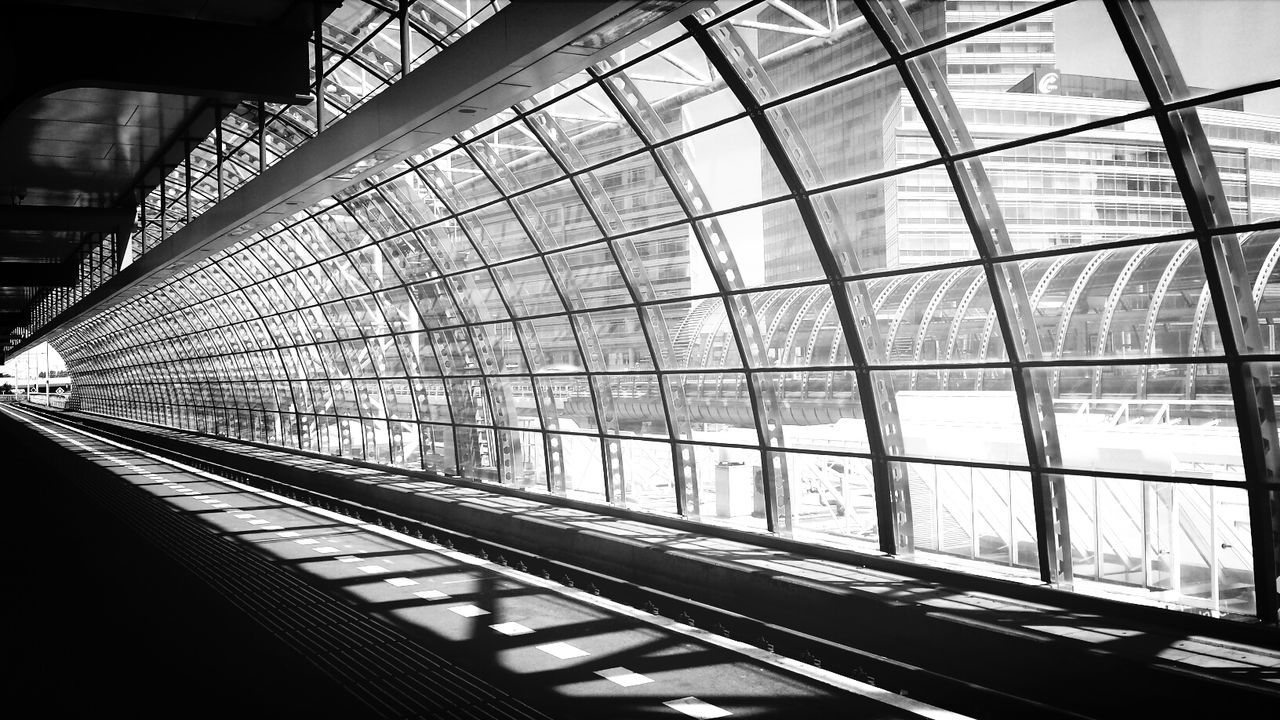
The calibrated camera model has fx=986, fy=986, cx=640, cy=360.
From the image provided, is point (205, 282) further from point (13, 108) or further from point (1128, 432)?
point (1128, 432)

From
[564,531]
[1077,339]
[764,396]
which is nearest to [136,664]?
[564,531]

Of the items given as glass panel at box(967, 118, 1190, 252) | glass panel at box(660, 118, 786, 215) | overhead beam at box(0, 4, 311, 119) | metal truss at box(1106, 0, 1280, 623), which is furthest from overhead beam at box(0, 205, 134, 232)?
metal truss at box(1106, 0, 1280, 623)

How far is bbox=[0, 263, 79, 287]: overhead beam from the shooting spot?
36938mm

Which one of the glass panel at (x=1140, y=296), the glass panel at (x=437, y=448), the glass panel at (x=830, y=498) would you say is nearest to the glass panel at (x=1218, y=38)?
the glass panel at (x=1140, y=296)

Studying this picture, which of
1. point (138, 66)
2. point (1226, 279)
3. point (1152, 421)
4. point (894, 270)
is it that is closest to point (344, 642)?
point (894, 270)

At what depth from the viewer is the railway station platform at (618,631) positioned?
870 cm

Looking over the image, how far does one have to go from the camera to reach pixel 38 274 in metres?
38.0

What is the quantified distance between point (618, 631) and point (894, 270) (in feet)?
18.9

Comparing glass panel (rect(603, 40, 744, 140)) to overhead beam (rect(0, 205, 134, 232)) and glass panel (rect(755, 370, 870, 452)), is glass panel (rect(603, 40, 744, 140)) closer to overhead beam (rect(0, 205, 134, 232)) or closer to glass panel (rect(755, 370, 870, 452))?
glass panel (rect(755, 370, 870, 452))

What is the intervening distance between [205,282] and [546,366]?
2620cm

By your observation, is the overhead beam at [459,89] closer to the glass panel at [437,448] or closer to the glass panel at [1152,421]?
the glass panel at [1152,421]

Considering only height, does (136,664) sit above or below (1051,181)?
below

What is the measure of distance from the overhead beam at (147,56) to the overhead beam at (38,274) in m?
28.0

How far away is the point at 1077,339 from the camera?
2464 centimetres
